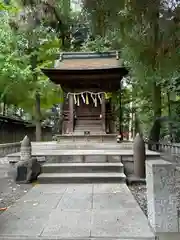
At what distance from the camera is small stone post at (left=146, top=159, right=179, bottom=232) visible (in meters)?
3.98

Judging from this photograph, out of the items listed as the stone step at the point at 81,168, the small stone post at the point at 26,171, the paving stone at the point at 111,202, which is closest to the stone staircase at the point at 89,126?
the stone step at the point at 81,168

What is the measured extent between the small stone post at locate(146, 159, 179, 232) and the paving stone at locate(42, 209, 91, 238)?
102cm

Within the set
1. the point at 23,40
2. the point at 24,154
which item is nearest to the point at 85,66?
the point at 23,40

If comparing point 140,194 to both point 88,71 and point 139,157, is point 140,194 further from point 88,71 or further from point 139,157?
point 88,71

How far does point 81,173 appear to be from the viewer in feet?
28.6

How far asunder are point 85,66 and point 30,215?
10.3 meters

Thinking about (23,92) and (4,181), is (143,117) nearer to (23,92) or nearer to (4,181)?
(23,92)

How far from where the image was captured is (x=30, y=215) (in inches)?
199

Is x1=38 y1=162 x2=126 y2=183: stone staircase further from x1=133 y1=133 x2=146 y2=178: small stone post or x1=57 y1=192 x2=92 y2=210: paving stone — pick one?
x1=57 y1=192 x2=92 y2=210: paving stone

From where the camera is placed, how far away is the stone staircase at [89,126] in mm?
14814

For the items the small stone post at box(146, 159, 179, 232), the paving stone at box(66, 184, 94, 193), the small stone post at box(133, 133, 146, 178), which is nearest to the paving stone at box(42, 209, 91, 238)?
the small stone post at box(146, 159, 179, 232)

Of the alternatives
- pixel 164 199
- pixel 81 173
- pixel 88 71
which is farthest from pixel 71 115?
pixel 164 199

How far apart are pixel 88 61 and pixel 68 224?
11862 mm

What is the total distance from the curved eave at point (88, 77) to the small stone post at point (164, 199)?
9.95 metres
